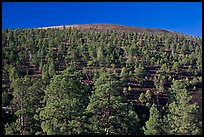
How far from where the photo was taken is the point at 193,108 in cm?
→ 3142

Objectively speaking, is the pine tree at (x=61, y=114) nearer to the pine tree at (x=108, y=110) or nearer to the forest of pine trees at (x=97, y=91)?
the forest of pine trees at (x=97, y=91)

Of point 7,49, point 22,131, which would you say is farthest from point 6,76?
point 22,131

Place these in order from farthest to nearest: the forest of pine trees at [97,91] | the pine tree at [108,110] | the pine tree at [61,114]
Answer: the pine tree at [108,110], the forest of pine trees at [97,91], the pine tree at [61,114]

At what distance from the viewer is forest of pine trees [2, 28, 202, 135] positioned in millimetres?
29470


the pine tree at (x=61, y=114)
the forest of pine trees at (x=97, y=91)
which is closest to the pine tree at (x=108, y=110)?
the forest of pine trees at (x=97, y=91)

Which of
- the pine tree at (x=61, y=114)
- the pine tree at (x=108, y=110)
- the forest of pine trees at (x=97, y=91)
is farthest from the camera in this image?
the pine tree at (x=108, y=110)

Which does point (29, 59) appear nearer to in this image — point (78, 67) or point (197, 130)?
point (78, 67)

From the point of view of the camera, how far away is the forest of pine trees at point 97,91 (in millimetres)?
29470

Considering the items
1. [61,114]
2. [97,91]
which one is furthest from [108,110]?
[61,114]

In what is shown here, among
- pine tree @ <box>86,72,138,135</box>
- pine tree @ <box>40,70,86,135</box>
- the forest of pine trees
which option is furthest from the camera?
pine tree @ <box>86,72,138,135</box>

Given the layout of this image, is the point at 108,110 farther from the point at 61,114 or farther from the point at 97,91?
the point at 61,114

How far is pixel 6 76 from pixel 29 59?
20.3 m

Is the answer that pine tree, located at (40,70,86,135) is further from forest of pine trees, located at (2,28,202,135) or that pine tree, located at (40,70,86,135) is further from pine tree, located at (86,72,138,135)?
pine tree, located at (86,72,138,135)

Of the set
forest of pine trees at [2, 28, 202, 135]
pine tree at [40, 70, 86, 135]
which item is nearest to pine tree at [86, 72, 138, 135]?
forest of pine trees at [2, 28, 202, 135]
